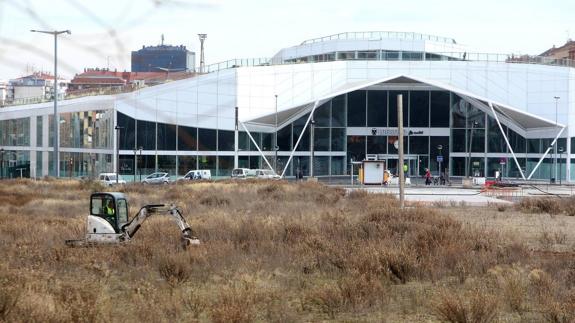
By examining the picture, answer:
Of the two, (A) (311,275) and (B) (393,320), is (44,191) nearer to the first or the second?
(A) (311,275)

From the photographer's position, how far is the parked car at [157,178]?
64.3 meters

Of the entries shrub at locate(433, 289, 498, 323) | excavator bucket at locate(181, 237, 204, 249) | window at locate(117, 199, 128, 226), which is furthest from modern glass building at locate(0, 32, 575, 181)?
shrub at locate(433, 289, 498, 323)

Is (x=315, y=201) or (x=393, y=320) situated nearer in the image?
(x=393, y=320)

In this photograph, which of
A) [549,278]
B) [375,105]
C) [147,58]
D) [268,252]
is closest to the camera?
[147,58]

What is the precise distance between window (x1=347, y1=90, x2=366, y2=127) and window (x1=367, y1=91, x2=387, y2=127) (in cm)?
64

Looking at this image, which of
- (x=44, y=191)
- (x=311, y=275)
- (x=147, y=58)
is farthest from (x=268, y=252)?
(x=44, y=191)

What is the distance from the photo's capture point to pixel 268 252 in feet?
60.9

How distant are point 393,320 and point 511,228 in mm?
15304

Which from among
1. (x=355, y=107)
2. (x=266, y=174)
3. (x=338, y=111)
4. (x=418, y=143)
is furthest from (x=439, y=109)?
(x=266, y=174)

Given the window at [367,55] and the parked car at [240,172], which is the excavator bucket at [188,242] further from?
the window at [367,55]

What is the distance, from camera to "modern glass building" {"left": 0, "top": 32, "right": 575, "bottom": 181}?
73.3 metres

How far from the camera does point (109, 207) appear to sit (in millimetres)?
19578

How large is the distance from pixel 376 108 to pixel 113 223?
67258 mm

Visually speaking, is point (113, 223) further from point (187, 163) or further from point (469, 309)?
point (187, 163)
